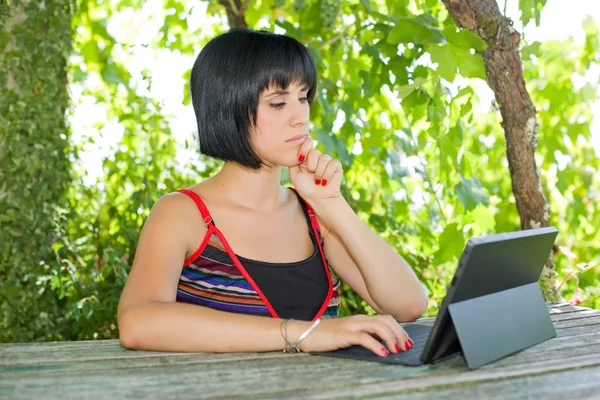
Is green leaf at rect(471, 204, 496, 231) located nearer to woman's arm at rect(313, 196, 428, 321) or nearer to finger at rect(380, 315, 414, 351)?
woman's arm at rect(313, 196, 428, 321)

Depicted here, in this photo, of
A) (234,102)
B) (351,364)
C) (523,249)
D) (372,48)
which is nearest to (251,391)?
(351,364)

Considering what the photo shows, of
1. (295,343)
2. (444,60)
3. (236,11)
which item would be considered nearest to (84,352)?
(295,343)

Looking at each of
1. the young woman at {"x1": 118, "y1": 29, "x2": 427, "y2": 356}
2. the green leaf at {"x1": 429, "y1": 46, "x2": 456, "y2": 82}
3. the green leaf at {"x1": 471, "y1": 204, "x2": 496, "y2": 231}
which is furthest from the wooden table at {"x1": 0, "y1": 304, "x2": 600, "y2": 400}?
the green leaf at {"x1": 471, "y1": 204, "x2": 496, "y2": 231}

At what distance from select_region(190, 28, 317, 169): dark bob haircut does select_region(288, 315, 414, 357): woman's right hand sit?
0.56 metres

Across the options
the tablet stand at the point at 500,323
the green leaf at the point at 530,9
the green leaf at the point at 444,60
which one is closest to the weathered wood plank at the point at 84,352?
the tablet stand at the point at 500,323

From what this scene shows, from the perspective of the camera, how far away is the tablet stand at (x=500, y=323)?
119 centimetres

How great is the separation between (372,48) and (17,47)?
132cm

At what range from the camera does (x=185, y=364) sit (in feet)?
4.04

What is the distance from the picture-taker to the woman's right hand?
1.29m

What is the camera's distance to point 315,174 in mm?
1761

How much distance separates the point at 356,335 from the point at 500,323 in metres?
0.24

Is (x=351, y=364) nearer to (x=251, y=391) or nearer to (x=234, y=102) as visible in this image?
(x=251, y=391)

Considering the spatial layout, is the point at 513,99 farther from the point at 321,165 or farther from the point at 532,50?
the point at 321,165

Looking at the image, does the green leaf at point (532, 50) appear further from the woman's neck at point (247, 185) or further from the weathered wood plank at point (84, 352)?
the weathered wood plank at point (84, 352)
